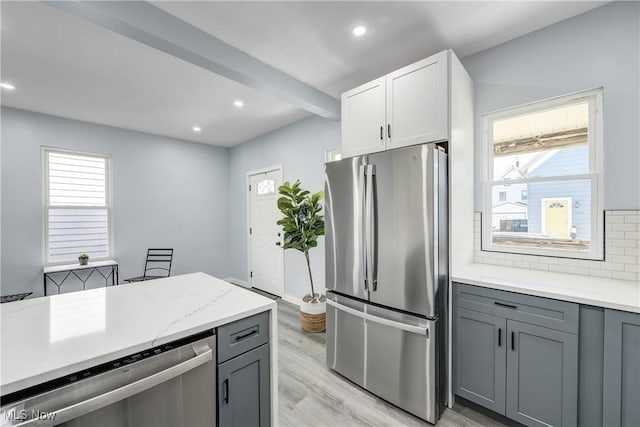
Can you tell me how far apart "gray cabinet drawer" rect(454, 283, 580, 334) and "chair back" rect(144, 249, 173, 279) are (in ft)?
14.1

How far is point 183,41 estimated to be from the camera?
1.92m

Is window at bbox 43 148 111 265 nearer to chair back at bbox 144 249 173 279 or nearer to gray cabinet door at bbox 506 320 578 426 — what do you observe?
chair back at bbox 144 249 173 279

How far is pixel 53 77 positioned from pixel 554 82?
446cm

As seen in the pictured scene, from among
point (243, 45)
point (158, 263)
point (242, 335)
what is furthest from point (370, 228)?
point (158, 263)

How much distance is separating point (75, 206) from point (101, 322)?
12.2 ft

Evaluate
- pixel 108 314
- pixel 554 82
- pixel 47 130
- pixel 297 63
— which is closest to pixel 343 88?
pixel 297 63

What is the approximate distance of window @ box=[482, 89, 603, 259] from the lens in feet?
6.21

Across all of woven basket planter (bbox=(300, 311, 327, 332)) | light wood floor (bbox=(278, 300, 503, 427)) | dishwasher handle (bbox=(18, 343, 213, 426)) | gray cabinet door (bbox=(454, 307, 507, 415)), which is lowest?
light wood floor (bbox=(278, 300, 503, 427))

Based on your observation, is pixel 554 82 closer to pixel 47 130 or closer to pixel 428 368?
pixel 428 368

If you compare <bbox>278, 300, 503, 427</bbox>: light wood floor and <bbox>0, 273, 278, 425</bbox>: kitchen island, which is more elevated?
<bbox>0, 273, 278, 425</bbox>: kitchen island

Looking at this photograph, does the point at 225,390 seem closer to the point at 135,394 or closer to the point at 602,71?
the point at 135,394

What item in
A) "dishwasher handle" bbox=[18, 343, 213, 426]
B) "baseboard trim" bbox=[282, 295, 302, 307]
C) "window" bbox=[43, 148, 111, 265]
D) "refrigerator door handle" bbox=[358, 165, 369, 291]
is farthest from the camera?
"baseboard trim" bbox=[282, 295, 302, 307]

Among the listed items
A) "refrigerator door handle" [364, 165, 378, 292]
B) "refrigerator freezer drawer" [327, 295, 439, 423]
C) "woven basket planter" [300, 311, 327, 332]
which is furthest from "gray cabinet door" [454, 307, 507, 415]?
"woven basket planter" [300, 311, 327, 332]

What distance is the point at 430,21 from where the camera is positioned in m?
1.94
